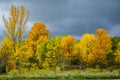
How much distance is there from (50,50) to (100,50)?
947 cm

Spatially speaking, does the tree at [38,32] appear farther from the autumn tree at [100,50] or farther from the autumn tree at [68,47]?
the autumn tree at [100,50]

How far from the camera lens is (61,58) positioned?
52.9 metres

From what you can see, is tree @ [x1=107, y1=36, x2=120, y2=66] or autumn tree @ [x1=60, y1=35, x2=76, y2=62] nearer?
autumn tree @ [x1=60, y1=35, x2=76, y2=62]

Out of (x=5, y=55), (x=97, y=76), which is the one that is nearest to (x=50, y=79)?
(x=97, y=76)

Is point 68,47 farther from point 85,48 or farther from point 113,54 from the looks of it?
point 113,54

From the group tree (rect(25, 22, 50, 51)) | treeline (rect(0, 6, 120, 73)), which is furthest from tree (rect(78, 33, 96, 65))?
tree (rect(25, 22, 50, 51))

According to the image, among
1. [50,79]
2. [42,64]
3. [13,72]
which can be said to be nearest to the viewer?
[50,79]

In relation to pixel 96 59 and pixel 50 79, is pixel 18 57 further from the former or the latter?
pixel 96 59

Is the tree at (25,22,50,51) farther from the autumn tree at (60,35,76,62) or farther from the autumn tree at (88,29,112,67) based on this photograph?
the autumn tree at (88,29,112,67)

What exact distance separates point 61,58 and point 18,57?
14.2 m

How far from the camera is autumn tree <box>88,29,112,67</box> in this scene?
172 ft

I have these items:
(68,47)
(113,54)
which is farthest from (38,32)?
(113,54)

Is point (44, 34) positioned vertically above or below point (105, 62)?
above

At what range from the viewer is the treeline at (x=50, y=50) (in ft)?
130
